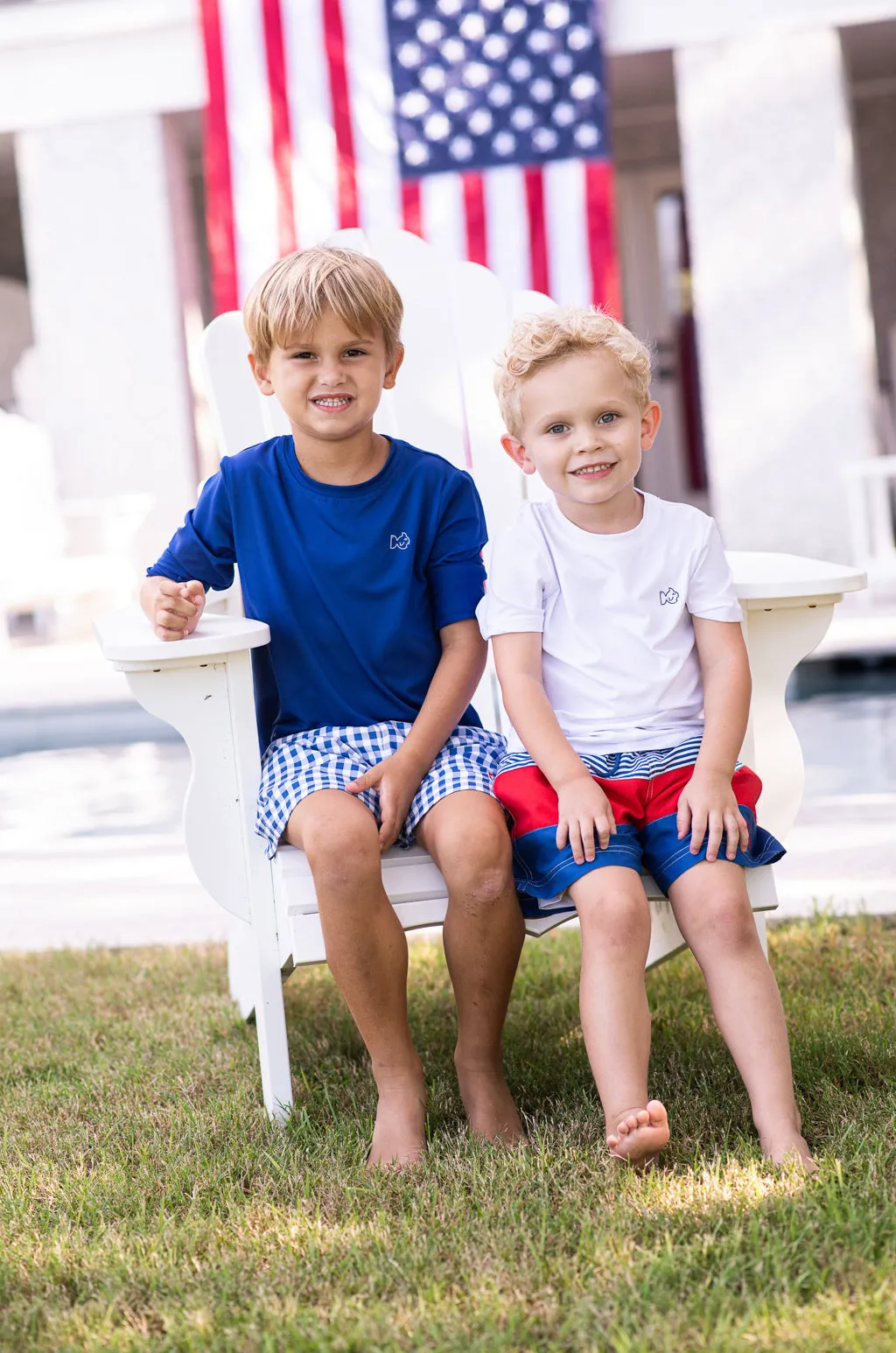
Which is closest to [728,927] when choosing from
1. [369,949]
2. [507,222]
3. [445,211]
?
[369,949]

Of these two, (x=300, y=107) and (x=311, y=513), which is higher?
(x=300, y=107)

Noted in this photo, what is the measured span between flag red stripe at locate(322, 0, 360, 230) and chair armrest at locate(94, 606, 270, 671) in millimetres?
4739

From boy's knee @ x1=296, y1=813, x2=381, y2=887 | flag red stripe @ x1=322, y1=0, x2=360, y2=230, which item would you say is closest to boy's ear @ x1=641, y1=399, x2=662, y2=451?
boy's knee @ x1=296, y1=813, x2=381, y2=887

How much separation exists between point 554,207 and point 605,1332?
5.33 metres

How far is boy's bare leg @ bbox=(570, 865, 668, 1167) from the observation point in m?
1.42

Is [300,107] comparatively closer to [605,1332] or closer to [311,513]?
[311,513]

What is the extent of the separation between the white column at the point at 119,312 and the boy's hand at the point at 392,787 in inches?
207

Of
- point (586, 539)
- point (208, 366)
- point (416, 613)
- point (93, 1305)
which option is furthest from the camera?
point (208, 366)

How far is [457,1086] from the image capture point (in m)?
1.83

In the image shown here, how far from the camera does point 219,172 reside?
20.5 feet

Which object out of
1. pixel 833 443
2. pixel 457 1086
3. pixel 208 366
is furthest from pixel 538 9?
pixel 457 1086

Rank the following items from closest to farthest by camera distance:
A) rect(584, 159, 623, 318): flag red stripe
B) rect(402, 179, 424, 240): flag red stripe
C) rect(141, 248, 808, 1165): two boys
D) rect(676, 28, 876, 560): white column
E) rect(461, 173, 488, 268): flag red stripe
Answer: rect(141, 248, 808, 1165): two boys
rect(584, 159, 623, 318): flag red stripe
rect(461, 173, 488, 268): flag red stripe
rect(402, 179, 424, 240): flag red stripe
rect(676, 28, 876, 560): white column

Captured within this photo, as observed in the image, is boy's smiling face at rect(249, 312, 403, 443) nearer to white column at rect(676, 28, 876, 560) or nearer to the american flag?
the american flag

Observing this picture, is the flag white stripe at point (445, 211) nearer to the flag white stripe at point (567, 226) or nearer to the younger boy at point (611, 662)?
the flag white stripe at point (567, 226)
